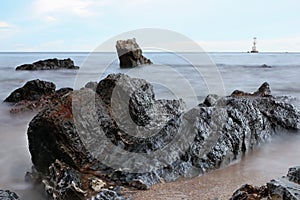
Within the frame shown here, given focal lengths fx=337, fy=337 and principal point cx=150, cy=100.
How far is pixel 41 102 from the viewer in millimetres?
7891

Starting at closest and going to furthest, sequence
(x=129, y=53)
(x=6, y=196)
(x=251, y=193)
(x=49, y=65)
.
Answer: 1. (x=251, y=193)
2. (x=6, y=196)
3. (x=129, y=53)
4. (x=49, y=65)

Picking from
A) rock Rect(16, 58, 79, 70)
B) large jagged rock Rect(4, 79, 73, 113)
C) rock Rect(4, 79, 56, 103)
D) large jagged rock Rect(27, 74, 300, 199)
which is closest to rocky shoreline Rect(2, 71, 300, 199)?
large jagged rock Rect(27, 74, 300, 199)

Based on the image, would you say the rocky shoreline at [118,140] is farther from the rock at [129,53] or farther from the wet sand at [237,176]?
the rock at [129,53]

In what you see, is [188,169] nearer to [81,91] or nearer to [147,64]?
[81,91]

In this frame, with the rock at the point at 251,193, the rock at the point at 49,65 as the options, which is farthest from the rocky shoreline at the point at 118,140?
the rock at the point at 49,65

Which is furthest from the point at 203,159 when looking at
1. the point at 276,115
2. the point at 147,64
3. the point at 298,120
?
the point at 147,64

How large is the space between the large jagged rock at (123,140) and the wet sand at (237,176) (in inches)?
4.0

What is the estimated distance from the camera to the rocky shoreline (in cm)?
303

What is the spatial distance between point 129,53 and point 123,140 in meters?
17.8

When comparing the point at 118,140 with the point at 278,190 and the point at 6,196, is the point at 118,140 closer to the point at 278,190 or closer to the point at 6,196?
the point at 6,196

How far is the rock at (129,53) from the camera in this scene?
21.0 m

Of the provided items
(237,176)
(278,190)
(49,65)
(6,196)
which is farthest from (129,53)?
(278,190)

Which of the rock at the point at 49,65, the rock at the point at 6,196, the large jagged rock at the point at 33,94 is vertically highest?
the rock at the point at 49,65

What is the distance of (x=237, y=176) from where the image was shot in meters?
3.45
